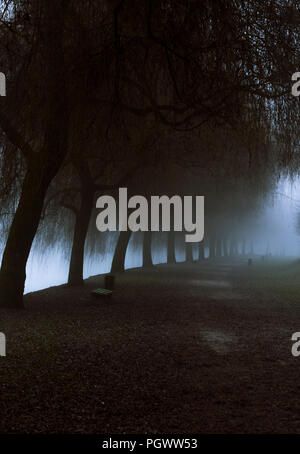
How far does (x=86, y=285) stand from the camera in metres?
18.1

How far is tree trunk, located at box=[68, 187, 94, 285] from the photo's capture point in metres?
17.0

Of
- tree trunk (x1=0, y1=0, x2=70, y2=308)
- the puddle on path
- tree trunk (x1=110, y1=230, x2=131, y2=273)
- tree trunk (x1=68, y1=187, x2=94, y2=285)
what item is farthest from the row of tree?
tree trunk (x1=110, y1=230, x2=131, y2=273)

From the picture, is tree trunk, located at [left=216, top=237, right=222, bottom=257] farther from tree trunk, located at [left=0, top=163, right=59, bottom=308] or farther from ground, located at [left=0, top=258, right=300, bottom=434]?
tree trunk, located at [left=0, top=163, right=59, bottom=308]

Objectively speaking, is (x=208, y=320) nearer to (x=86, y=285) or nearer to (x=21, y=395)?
(x=21, y=395)

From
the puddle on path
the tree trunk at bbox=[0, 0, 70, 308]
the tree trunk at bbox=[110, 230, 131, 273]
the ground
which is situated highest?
the tree trunk at bbox=[0, 0, 70, 308]

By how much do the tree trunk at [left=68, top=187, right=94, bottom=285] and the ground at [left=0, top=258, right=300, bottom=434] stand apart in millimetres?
4543

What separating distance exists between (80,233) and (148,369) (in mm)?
11001

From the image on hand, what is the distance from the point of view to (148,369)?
22.7ft

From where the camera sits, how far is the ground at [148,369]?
16.1 feet

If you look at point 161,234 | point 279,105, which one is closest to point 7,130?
point 279,105

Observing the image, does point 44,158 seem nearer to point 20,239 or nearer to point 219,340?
point 20,239

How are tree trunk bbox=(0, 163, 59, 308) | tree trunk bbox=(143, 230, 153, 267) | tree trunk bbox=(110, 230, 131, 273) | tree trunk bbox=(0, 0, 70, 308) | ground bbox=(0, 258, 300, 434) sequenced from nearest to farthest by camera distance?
1. ground bbox=(0, 258, 300, 434)
2. tree trunk bbox=(0, 0, 70, 308)
3. tree trunk bbox=(0, 163, 59, 308)
4. tree trunk bbox=(110, 230, 131, 273)
5. tree trunk bbox=(143, 230, 153, 267)

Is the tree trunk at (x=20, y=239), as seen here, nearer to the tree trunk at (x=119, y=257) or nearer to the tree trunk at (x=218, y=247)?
the tree trunk at (x=119, y=257)

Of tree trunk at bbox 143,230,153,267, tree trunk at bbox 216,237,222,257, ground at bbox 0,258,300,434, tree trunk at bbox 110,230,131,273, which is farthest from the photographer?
tree trunk at bbox 216,237,222,257
